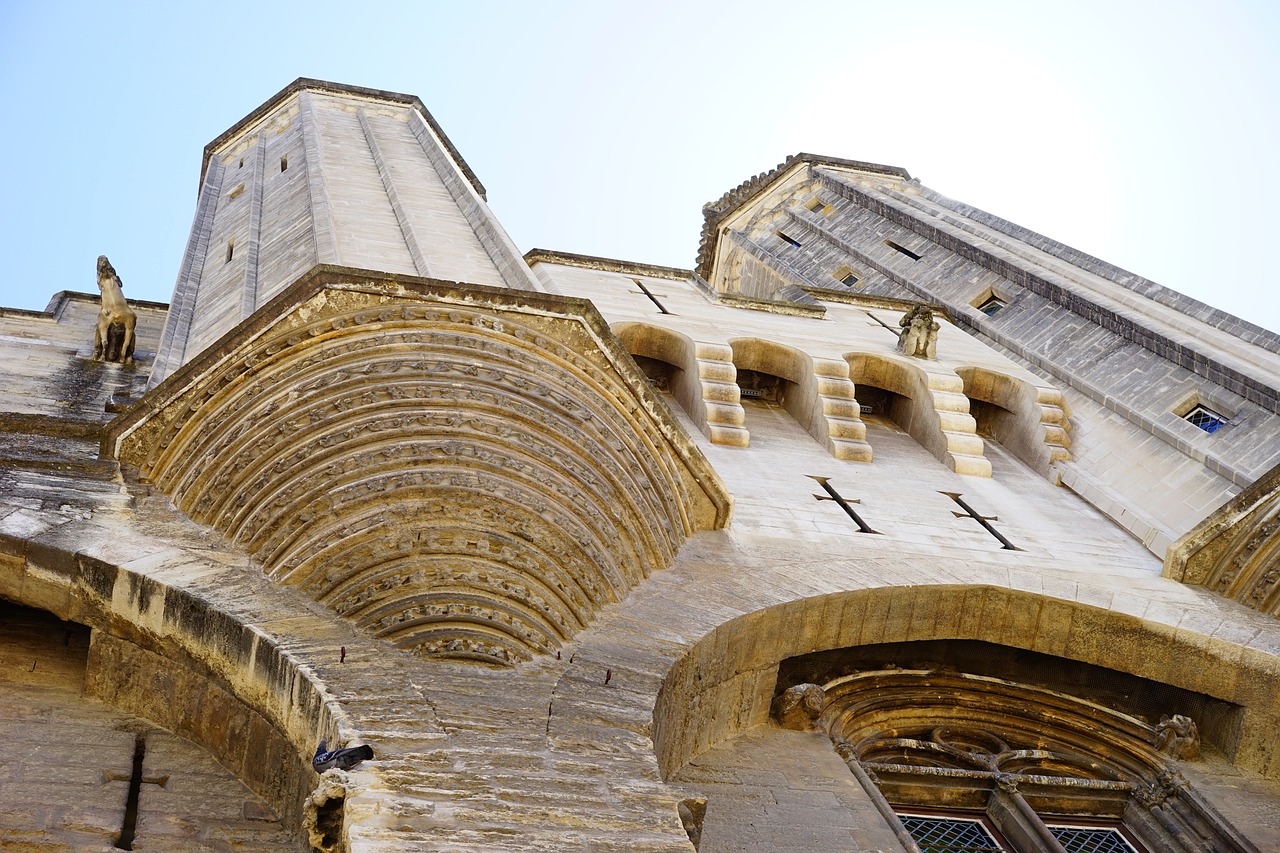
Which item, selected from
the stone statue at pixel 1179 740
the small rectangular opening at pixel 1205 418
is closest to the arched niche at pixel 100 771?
the stone statue at pixel 1179 740

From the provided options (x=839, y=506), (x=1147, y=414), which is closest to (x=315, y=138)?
(x=839, y=506)

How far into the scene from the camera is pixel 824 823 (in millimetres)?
7914

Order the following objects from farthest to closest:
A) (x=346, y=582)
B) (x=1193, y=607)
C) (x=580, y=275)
→ (x=580, y=275)
(x=1193, y=607)
(x=346, y=582)

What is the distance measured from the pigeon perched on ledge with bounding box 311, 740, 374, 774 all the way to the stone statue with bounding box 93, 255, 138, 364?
7718mm

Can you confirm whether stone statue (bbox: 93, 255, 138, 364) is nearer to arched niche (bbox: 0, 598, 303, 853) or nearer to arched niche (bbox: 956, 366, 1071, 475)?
arched niche (bbox: 0, 598, 303, 853)

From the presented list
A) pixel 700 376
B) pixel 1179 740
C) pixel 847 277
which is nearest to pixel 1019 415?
pixel 700 376

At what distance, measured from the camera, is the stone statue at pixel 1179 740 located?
957 centimetres

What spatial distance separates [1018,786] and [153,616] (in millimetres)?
5771

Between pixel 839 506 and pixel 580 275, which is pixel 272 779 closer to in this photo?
pixel 839 506

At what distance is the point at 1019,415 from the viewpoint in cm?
1547

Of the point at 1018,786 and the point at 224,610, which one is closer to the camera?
the point at 224,610

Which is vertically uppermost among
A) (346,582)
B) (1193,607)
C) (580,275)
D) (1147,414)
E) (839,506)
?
(580,275)

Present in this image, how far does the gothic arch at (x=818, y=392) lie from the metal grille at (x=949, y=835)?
4968 mm

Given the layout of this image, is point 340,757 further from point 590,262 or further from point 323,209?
point 590,262
